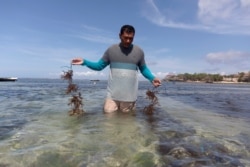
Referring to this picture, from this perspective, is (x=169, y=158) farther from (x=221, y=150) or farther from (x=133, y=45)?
(x=133, y=45)

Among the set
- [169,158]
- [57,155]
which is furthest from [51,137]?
[169,158]

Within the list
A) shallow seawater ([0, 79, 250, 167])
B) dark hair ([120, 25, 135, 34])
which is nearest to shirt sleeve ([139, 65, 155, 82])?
dark hair ([120, 25, 135, 34])

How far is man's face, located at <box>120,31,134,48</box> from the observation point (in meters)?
8.12

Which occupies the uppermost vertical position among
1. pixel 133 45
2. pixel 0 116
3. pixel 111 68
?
pixel 133 45

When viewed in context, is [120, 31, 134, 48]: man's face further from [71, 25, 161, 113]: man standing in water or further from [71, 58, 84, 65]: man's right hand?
[71, 58, 84, 65]: man's right hand

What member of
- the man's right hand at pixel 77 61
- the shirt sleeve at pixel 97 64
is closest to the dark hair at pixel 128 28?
the shirt sleeve at pixel 97 64

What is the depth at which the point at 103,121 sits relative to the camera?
24.9 ft

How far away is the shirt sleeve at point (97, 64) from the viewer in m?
8.51

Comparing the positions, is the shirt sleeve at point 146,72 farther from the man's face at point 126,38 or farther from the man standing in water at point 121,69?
the man's face at point 126,38

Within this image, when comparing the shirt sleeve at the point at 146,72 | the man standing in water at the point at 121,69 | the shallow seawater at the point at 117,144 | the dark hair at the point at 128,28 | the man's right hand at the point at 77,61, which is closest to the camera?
the shallow seawater at the point at 117,144

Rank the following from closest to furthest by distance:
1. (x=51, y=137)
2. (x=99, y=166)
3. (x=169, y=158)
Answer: (x=99, y=166) → (x=169, y=158) → (x=51, y=137)

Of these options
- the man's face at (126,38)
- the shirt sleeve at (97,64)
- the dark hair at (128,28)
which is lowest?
the shirt sleeve at (97,64)

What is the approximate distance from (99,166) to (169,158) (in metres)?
1.10

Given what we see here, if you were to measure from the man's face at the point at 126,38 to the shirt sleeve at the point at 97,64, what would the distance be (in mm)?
816
